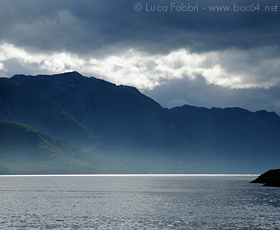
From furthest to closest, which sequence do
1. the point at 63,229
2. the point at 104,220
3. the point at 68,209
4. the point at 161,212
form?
the point at 68,209 → the point at 161,212 → the point at 104,220 → the point at 63,229

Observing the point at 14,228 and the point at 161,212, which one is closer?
the point at 14,228

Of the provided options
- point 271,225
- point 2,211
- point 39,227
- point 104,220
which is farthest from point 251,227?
point 2,211

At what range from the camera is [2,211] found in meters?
86.9

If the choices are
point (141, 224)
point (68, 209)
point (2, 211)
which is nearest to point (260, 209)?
point (141, 224)

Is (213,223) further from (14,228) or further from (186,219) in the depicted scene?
(14,228)

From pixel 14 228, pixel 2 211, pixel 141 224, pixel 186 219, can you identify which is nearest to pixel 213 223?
pixel 186 219

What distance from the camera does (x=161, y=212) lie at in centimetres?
8556

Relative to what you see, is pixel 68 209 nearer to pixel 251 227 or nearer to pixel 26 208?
pixel 26 208

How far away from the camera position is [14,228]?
63.2 metres

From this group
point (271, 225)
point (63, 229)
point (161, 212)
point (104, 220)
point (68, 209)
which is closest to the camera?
point (63, 229)

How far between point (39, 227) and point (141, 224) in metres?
15.7

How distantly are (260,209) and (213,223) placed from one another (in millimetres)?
27103

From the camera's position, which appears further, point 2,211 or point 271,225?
point 2,211

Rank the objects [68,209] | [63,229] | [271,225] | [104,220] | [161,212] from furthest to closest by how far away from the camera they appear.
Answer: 1. [68,209]
2. [161,212]
3. [104,220]
4. [271,225]
5. [63,229]
